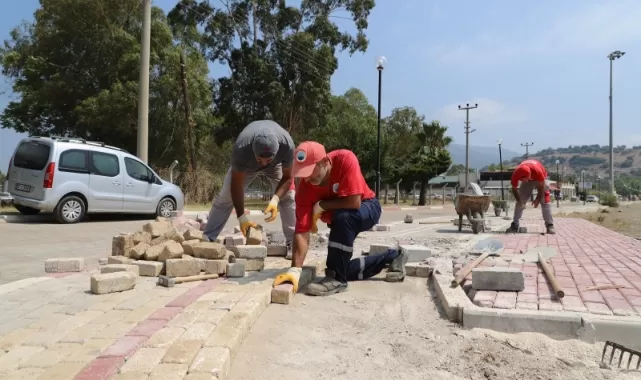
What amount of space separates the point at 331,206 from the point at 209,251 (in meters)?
1.36

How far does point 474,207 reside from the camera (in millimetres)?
9898

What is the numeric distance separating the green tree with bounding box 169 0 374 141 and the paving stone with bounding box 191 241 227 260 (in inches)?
801

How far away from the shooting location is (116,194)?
10.9m

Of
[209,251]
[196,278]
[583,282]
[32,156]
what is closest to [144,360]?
[196,278]

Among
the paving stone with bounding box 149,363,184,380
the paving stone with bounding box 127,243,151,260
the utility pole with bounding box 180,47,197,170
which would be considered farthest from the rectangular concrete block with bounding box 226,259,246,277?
the utility pole with bounding box 180,47,197,170

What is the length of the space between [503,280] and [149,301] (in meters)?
2.76

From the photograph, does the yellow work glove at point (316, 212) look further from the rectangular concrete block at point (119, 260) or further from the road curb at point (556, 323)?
the rectangular concrete block at point (119, 260)

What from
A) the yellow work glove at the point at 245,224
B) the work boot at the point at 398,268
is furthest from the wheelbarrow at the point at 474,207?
the yellow work glove at the point at 245,224

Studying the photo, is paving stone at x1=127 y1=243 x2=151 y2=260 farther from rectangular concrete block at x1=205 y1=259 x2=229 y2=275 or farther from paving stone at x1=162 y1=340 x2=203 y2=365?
paving stone at x1=162 y1=340 x2=203 y2=365

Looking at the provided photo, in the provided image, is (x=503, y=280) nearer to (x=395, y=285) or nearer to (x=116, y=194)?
(x=395, y=285)

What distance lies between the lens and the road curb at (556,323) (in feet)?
9.94

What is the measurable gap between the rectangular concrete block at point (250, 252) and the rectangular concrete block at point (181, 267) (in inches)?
24.6

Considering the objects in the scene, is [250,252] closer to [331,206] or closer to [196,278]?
[196,278]

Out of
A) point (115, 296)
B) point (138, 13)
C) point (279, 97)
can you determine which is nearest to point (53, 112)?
point (138, 13)
